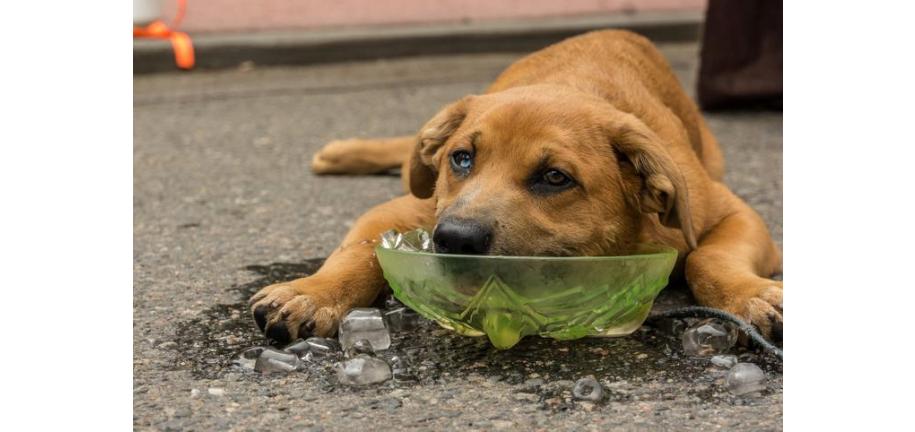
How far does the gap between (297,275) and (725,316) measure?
1.65m

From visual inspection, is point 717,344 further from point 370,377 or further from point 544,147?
point 370,377

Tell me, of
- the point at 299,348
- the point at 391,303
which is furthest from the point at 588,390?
the point at 391,303

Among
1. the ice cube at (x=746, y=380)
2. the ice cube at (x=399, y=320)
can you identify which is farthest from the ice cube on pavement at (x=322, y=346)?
the ice cube at (x=746, y=380)

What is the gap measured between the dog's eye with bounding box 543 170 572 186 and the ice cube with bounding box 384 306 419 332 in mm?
614

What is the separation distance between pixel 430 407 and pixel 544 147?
0.91 m

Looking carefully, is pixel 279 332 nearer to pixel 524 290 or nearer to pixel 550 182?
pixel 524 290

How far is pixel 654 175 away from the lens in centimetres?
379

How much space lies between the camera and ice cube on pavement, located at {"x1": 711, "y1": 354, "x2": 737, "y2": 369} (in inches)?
140

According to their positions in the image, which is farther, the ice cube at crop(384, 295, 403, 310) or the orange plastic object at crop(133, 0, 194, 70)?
the orange plastic object at crop(133, 0, 194, 70)

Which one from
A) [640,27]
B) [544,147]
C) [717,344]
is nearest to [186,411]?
[544,147]

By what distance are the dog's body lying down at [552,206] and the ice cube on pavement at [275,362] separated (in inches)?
5.2

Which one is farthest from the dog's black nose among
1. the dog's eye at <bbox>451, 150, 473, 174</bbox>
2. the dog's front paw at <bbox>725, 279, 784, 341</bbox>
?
the dog's front paw at <bbox>725, 279, 784, 341</bbox>

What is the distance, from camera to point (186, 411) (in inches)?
128

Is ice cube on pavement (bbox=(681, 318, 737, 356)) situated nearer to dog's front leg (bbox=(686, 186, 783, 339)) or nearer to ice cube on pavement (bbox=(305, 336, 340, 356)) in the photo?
dog's front leg (bbox=(686, 186, 783, 339))
